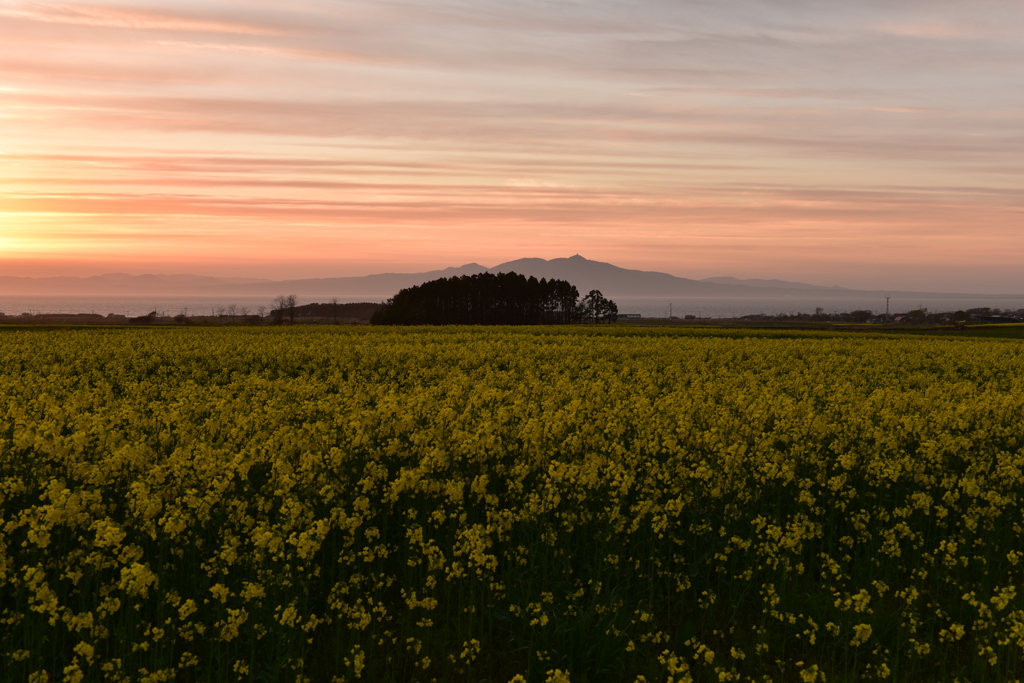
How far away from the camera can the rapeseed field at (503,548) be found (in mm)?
6453

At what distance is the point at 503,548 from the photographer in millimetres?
8336

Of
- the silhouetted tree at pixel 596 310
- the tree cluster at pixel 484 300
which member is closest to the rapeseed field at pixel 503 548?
the tree cluster at pixel 484 300

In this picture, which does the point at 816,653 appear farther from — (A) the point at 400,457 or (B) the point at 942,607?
(A) the point at 400,457

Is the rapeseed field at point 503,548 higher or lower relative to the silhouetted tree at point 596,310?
lower

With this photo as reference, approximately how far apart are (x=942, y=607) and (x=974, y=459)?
3.68 m

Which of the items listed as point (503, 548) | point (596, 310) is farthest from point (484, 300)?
point (503, 548)

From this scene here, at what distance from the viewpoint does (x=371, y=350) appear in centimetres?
3088

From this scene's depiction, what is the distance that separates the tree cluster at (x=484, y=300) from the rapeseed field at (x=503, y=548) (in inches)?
3834

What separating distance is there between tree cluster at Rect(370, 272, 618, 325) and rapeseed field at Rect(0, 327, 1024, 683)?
320 feet

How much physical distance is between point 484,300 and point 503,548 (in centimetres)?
10958

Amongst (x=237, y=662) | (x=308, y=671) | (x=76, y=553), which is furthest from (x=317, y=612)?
(x=76, y=553)

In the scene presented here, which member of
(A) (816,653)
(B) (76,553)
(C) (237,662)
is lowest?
(A) (816,653)

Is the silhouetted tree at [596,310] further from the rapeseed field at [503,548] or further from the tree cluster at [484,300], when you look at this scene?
the rapeseed field at [503,548]

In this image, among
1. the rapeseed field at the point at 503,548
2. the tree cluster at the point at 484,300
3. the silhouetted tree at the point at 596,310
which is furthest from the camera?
the silhouetted tree at the point at 596,310
